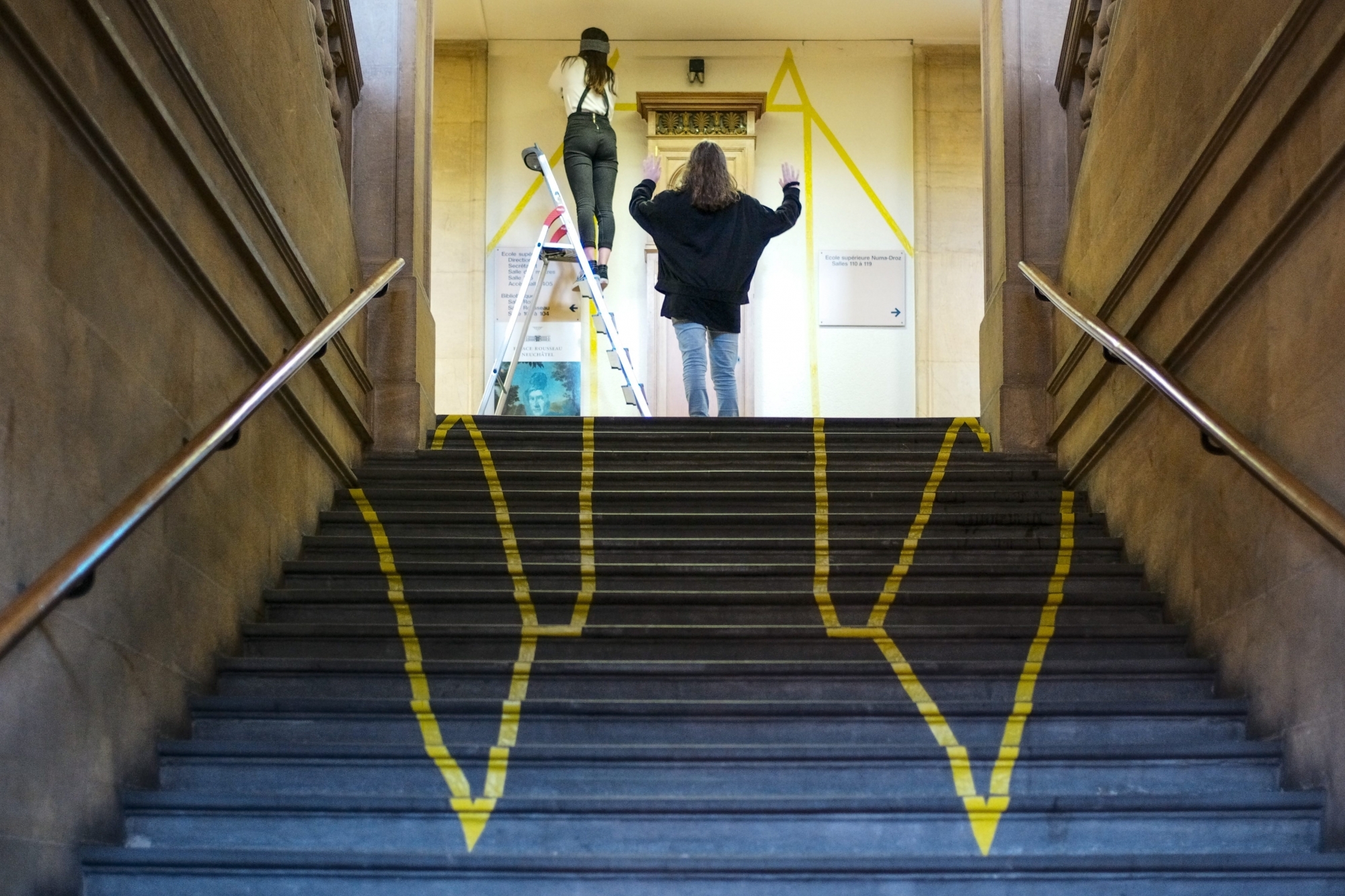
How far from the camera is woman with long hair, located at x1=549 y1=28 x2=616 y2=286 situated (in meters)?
10.7

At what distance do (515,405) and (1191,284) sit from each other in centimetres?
667

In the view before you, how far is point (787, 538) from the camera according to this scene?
6004mm

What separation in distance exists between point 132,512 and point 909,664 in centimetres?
229

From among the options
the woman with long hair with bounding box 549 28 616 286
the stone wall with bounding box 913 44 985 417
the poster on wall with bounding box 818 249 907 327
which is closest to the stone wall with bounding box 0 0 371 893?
the woman with long hair with bounding box 549 28 616 286

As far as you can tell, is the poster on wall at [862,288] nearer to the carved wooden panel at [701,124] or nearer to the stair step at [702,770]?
the carved wooden panel at [701,124]

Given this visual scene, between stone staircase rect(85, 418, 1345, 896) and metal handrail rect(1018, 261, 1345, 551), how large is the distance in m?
0.71

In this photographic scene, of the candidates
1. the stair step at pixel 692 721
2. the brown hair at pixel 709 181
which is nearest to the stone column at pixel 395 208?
the brown hair at pixel 709 181

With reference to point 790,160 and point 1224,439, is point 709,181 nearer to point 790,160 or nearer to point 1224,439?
point 790,160

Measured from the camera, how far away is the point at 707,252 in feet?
27.1

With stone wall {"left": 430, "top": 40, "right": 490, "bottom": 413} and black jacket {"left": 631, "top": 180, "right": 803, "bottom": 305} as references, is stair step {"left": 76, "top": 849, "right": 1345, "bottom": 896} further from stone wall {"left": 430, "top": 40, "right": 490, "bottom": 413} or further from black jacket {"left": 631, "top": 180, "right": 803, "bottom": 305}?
stone wall {"left": 430, "top": 40, "right": 490, "bottom": 413}

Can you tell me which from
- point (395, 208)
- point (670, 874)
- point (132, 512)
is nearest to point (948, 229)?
point (395, 208)

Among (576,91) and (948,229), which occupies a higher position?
(576,91)

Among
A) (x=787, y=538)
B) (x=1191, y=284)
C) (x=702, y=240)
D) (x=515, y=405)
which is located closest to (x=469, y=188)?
(x=515, y=405)

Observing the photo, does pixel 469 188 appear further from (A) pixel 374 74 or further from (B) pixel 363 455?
(B) pixel 363 455
